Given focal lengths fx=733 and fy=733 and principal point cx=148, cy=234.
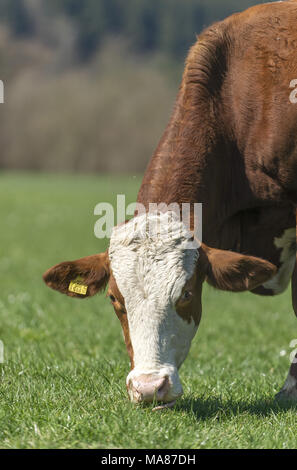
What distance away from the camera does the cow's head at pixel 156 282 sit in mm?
4344

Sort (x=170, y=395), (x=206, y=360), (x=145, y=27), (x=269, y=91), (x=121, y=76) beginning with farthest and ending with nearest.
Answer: (x=145, y=27)
(x=121, y=76)
(x=206, y=360)
(x=269, y=91)
(x=170, y=395)

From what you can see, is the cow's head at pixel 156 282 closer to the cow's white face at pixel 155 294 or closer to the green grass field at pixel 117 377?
the cow's white face at pixel 155 294

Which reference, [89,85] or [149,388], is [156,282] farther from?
[89,85]

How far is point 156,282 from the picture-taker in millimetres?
4457

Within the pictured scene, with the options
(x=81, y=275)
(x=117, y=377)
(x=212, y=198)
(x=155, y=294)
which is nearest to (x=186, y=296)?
(x=155, y=294)

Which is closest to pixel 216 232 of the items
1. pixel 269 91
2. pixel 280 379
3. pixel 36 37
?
pixel 269 91

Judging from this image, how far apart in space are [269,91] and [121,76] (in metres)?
90.8

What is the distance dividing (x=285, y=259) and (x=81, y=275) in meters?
1.77

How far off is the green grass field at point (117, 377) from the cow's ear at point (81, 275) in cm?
69

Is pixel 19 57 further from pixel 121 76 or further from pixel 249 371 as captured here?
pixel 249 371

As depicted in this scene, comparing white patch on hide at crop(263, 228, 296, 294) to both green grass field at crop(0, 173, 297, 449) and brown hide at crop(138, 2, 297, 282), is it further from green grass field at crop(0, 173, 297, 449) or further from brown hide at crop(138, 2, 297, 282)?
green grass field at crop(0, 173, 297, 449)

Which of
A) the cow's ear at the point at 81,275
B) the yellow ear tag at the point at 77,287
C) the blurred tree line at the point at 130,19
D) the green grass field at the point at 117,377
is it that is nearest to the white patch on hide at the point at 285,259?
the green grass field at the point at 117,377

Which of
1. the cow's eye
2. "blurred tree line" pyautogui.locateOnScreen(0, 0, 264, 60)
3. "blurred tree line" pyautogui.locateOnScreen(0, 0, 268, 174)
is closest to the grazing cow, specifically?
the cow's eye

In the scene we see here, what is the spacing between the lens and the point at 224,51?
5.36 meters
